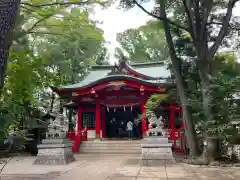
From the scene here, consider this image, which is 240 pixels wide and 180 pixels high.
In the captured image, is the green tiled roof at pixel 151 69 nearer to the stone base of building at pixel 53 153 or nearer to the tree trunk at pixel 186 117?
the tree trunk at pixel 186 117

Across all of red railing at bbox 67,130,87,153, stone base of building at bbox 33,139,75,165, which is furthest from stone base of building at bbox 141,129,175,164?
red railing at bbox 67,130,87,153

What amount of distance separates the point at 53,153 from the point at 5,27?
742 centimetres

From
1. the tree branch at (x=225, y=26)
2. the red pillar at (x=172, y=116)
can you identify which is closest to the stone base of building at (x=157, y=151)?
the tree branch at (x=225, y=26)

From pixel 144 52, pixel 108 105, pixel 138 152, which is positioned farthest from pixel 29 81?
pixel 144 52

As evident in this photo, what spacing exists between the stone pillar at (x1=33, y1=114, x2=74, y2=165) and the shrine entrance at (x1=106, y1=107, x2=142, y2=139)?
378 inches

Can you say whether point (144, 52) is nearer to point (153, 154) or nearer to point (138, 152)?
point (138, 152)

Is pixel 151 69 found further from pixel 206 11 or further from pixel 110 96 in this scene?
pixel 206 11

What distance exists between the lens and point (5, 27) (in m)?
3.17

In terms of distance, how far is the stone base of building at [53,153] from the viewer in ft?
31.6

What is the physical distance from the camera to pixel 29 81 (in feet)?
18.7

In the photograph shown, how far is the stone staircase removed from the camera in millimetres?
14189

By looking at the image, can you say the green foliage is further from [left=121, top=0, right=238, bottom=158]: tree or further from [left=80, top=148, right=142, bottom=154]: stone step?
[left=80, top=148, right=142, bottom=154]: stone step

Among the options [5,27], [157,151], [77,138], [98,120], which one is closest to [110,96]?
[98,120]

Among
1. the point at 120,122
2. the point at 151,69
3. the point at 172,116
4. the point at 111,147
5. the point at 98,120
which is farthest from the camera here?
the point at 151,69
